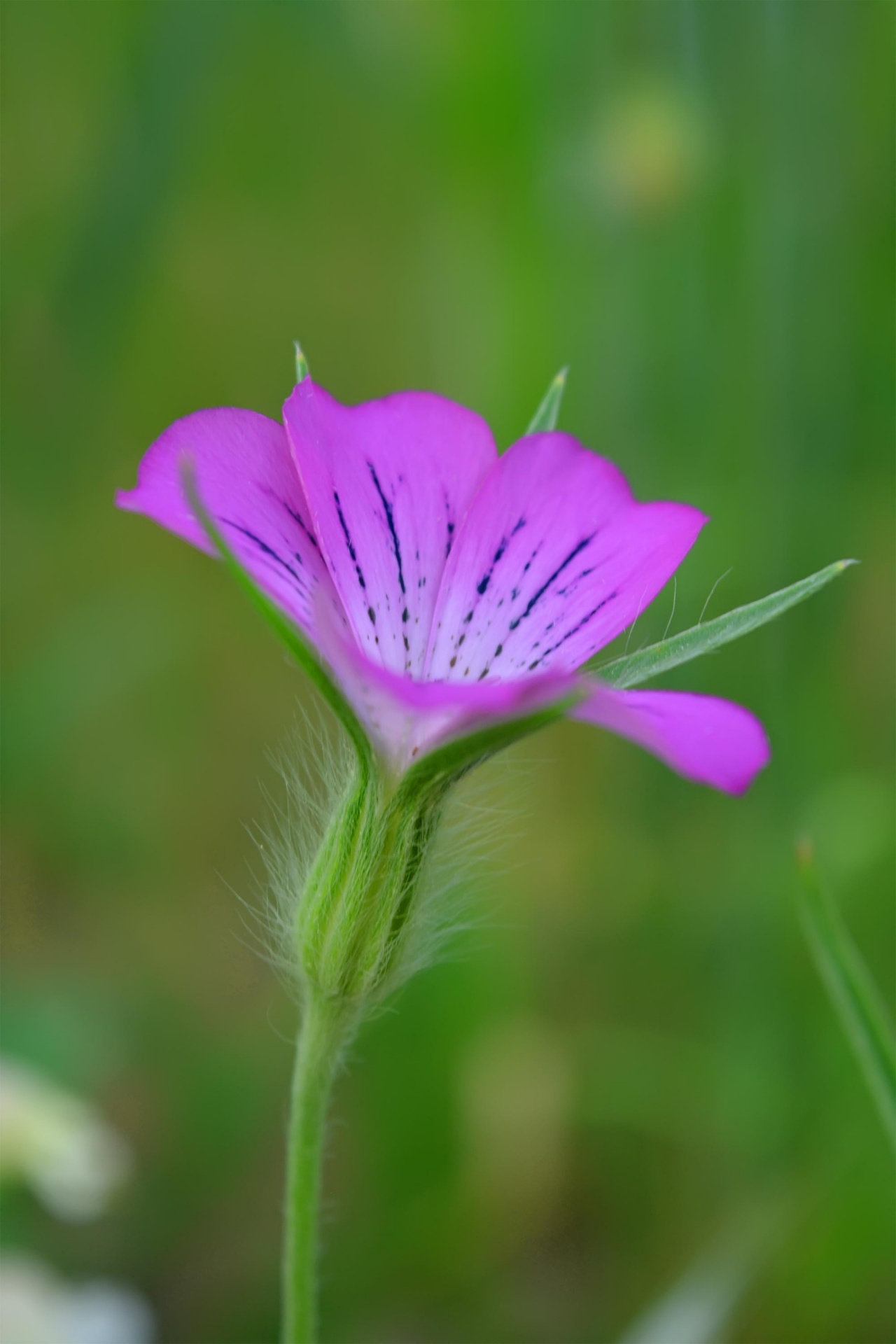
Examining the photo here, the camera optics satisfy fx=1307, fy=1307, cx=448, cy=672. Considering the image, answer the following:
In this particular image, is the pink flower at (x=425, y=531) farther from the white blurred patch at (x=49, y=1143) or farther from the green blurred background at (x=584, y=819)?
the green blurred background at (x=584, y=819)

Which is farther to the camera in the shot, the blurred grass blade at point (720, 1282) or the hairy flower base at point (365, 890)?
the blurred grass blade at point (720, 1282)

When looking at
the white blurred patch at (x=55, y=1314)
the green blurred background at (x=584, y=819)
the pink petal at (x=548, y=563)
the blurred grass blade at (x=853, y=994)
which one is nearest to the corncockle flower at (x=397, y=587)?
the pink petal at (x=548, y=563)

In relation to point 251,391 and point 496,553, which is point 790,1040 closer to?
point 496,553

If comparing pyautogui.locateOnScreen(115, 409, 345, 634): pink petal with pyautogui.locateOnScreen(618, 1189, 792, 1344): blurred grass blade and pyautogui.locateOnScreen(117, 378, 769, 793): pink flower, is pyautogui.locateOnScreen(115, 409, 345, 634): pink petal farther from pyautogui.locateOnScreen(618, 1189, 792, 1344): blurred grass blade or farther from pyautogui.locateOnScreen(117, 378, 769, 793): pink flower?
pyautogui.locateOnScreen(618, 1189, 792, 1344): blurred grass blade

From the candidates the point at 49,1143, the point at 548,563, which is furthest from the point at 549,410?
the point at 49,1143

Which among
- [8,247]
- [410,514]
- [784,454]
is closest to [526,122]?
[784,454]

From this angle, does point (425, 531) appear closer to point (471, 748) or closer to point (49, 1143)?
point (471, 748)

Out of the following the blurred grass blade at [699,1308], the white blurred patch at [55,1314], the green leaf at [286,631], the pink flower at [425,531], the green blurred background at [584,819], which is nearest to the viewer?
the green leaf at [286,631]
